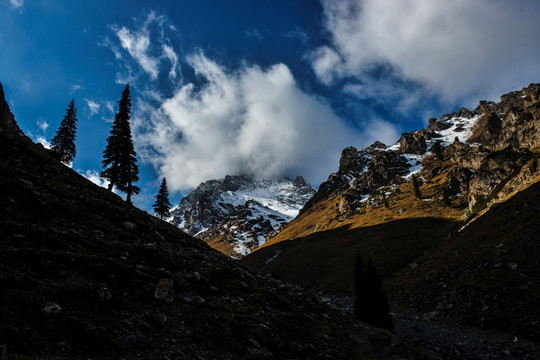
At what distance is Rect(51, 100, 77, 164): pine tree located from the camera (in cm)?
5381

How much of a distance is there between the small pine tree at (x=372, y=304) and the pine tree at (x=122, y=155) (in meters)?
41.6

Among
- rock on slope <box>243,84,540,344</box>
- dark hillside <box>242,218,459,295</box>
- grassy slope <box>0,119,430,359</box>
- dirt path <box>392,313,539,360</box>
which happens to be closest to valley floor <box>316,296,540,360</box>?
dirt path <box>392,313,539,360</box>

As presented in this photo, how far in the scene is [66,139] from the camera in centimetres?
5453

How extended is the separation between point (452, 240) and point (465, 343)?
41.1 metres

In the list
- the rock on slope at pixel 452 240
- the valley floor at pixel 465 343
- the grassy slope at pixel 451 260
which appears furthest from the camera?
the rock on slope at pixel 452 240

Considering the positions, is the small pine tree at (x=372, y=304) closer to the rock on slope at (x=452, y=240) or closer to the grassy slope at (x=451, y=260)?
the grassy slope at (x=451, y=260)

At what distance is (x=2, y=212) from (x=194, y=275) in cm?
1072

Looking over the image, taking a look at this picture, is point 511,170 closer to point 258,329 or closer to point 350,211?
point 350,211

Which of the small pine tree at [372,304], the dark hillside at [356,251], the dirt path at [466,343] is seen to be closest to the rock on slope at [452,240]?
the dark hillside at [356,251]

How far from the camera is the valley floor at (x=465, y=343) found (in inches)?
913

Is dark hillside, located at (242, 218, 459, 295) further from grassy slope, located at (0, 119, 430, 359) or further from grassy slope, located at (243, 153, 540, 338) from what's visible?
grassy slope, located at (0, 119, 430, 359)

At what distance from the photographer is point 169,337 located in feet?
35.4

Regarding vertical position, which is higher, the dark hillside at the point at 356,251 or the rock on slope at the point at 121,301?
the dark hillside at the point at 356,251

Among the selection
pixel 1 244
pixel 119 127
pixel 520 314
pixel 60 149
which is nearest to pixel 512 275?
pixel 520 314
